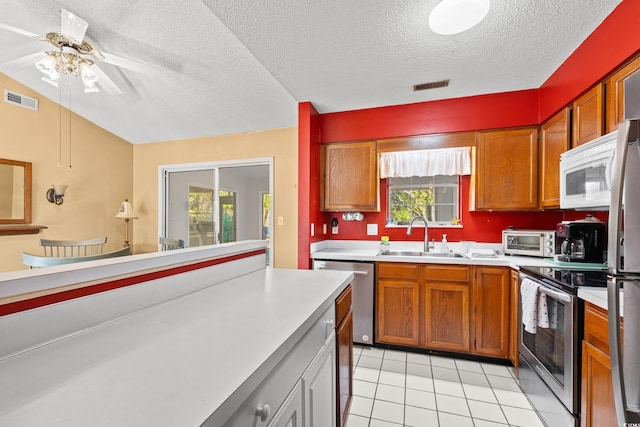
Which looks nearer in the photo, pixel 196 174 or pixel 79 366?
pixel 79 366

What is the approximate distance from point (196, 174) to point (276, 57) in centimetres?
266

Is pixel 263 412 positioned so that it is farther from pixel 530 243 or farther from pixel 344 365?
pixel 530 243

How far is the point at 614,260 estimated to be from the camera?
95 centimetres

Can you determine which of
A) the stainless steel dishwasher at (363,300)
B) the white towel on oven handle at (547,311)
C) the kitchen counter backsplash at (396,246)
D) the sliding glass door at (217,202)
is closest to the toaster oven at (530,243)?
the kitchen counter backsplash at (396,246)

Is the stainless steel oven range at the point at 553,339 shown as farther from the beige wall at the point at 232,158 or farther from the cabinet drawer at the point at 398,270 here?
the beige wall at the point at 232,158

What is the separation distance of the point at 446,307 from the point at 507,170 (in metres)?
1.41

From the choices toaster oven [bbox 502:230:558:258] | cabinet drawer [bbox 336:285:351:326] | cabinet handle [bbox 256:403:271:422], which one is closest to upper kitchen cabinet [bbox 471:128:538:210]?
toaster oven [bbox 502:230:558:258]

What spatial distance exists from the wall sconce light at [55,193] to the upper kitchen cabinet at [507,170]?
4836mm

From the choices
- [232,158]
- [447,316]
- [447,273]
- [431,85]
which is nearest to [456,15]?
[431,85]

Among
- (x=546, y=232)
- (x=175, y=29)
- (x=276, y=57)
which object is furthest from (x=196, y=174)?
(x=546, y=232)

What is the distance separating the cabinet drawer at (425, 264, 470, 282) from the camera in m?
2.48

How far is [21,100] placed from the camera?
132 inches

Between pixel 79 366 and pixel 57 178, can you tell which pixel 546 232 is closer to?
pixel 79 366

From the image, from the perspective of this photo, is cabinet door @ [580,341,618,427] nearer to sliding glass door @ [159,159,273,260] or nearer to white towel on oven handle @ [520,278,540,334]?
white towel on oven handle @ [520,278,540,334]
